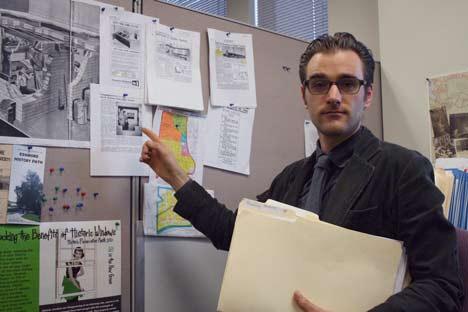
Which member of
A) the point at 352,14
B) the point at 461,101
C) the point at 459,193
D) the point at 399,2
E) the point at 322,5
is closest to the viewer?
the point at 459,193

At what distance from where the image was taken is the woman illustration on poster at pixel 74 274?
953 millimetres

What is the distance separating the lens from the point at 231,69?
125 centimetres

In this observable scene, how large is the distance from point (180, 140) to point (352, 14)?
134cm

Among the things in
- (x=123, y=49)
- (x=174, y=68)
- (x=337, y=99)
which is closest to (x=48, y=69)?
(x=123, y=49)

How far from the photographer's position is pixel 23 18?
0.95m

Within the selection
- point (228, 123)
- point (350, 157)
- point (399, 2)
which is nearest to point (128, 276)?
point (228, 123)

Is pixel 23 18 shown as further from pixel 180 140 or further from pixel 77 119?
pixel 180 140

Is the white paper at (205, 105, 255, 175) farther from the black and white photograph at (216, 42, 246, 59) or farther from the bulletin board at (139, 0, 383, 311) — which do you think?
the black and white photograph at (216, 42, 246, 59)

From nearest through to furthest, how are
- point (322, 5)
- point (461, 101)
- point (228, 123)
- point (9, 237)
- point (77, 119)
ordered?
point (9, 237) → point (77, 119) → point (228, 123) → point (461, 101) → point (322, 5)

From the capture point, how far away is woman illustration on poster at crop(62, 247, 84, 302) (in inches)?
37.5

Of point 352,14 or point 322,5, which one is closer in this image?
point 352,14

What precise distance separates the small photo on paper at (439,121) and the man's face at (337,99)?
0.69m

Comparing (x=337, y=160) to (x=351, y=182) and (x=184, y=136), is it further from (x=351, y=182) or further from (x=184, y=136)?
(x=184, y=136)

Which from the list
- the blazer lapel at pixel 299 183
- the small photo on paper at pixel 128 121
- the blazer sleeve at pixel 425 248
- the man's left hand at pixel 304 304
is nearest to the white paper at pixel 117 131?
the small photo on paper at pixel 128 121
